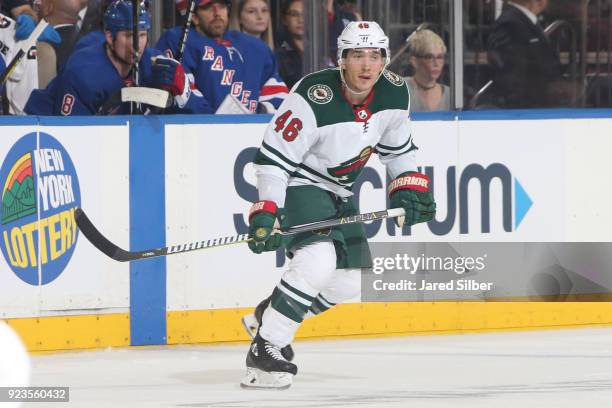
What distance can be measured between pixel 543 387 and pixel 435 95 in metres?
1.95

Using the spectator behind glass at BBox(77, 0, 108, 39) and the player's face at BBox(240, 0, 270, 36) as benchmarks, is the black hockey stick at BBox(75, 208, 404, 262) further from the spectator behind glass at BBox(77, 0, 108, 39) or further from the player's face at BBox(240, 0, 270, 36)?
the player's face at BBox(240, 0, 270, 36)

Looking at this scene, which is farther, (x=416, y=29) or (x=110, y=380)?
(x=416, y=29)

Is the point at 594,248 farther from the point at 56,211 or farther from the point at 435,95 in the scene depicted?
the point at 56,211

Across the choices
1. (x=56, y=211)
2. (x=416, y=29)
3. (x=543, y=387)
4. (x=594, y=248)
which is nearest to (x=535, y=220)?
(x=594, y=248)

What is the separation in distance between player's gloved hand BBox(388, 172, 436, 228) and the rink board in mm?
1185

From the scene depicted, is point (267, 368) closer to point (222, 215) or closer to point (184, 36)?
point (222, 215)

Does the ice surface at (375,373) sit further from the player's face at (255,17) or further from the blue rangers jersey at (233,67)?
the player's face at (255,17)

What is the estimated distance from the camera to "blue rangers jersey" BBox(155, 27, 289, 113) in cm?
736

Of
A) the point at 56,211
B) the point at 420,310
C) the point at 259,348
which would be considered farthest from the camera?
the point at 420,310

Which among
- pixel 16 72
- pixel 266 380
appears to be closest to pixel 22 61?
pixel 16 72

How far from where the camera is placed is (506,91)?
7.57m

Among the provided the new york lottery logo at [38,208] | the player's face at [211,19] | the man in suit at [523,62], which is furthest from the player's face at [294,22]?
the new york lottery logo at [38,208]

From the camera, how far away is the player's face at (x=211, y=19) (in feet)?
24.4

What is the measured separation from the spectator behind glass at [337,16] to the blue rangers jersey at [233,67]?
289 mm
